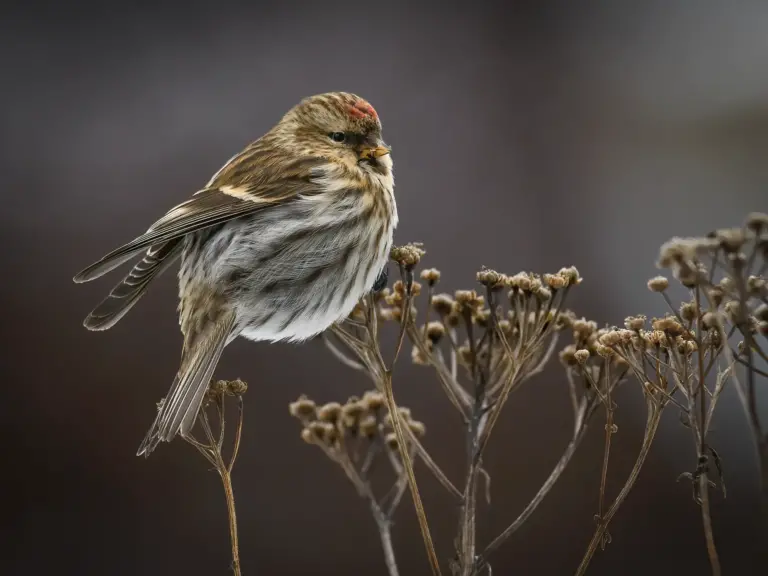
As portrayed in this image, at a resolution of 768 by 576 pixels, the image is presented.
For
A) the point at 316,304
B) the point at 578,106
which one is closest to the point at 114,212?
the point at 316,304

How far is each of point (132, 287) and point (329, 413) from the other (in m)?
0.31

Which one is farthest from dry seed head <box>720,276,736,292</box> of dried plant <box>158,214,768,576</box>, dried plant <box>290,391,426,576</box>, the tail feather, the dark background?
the dark background

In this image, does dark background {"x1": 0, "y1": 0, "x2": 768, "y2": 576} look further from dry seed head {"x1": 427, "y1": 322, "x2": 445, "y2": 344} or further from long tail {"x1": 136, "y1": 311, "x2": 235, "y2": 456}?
long tail {"x1": 136, "y1": 311, "x2": 235, "y2": 456}

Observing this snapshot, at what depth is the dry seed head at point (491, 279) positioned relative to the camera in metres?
0.84

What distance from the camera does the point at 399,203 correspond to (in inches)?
75.1

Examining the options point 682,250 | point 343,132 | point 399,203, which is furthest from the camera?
point 399,203

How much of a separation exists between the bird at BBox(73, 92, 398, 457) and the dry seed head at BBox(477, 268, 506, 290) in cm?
17

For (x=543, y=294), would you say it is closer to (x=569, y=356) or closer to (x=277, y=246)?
(x=569, y=356)

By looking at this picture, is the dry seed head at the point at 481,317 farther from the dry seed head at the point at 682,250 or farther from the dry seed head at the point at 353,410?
the dry seed head at the point at 682,250

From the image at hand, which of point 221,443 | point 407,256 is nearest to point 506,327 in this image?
point 407,256

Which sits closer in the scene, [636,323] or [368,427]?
[636,323]

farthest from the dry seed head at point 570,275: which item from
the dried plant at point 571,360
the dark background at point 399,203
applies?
the dark background at point 399,203

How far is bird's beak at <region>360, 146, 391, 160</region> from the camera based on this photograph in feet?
3.40

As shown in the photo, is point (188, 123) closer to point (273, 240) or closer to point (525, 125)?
point (525, 125)
